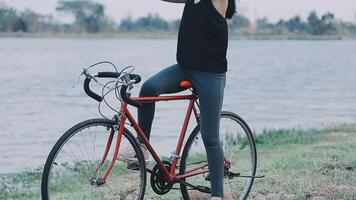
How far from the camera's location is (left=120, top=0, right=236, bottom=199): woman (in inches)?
163

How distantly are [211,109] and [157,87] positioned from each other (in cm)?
38

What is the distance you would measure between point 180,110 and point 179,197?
1394 centimetres

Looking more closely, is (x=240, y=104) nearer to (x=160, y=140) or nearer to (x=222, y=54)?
(x=160, y=140)

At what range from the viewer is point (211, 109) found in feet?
14.1

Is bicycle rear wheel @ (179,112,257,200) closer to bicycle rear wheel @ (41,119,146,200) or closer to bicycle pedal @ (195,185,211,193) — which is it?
bicycle pedal @ (195,185,211,193)

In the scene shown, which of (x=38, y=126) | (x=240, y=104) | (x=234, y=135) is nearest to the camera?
(x=234, y=135)

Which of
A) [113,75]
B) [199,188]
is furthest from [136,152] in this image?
[199,188]

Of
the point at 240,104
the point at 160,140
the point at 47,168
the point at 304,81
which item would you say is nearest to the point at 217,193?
the point at 47,168

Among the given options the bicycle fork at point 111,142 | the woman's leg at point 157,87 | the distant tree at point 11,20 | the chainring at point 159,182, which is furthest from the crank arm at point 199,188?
the distant tree at point 11,20

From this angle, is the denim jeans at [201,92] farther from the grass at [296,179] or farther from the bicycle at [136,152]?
the grass at [296,179]

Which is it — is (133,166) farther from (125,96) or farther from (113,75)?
(113,75)

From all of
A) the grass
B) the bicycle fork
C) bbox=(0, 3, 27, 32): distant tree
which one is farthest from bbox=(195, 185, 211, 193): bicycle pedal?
bbox=(0, 3, 27, 32): distant tree

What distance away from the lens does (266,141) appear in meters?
11.5

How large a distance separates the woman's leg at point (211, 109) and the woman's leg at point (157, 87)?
0.09m
